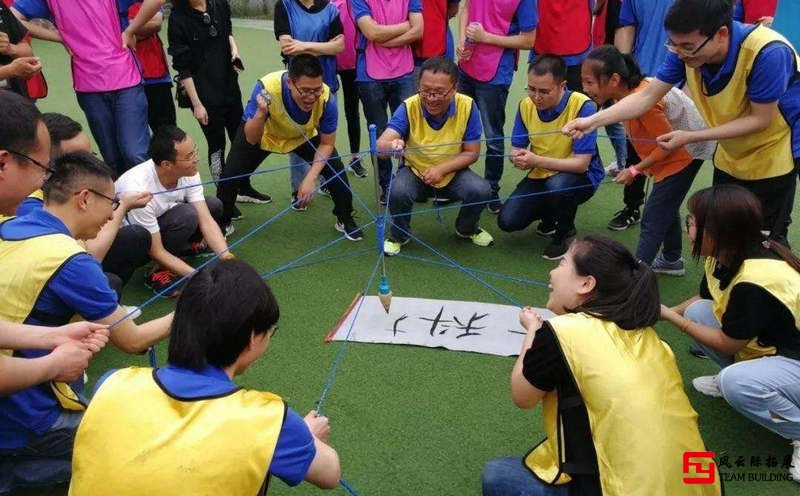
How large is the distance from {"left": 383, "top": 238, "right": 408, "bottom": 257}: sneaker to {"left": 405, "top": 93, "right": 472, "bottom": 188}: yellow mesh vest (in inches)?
15.9

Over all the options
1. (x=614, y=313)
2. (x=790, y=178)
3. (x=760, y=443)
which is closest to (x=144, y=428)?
(x=614, y=313)

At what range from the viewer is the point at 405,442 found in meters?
2.31

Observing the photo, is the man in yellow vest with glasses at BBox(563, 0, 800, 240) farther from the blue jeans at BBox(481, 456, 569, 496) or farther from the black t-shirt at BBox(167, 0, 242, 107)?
the black t-shirt at BBox(167, 0, 242, 107)

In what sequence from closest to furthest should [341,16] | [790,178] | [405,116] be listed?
[790,178], [405,116], [341,16]

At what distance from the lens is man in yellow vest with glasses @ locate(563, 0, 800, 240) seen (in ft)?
7.80

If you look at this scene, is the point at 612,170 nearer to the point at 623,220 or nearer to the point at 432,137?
the point at 623,220

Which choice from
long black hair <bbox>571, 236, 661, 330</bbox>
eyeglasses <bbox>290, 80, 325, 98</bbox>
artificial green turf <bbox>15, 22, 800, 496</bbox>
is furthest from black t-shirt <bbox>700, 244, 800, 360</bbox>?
eyeglasses <bbox>290, 80, 325, 98</bbox>

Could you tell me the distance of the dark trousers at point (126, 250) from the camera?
2963 mm

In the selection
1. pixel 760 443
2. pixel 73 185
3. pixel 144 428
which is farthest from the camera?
pixel 760 443

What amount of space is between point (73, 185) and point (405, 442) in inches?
56.0

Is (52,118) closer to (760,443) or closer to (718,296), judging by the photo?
(718,296)

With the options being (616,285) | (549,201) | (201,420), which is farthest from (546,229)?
(201,420)

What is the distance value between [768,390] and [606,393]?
898mm

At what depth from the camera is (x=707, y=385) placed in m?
2.54
